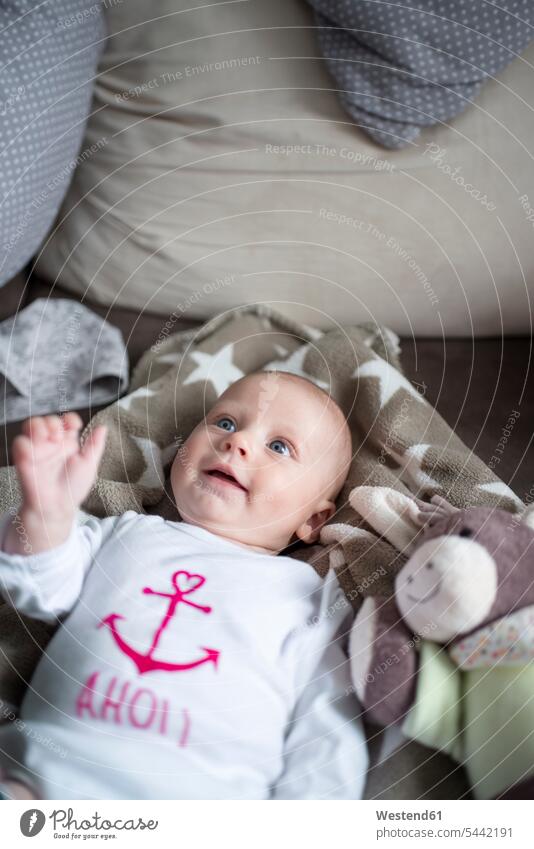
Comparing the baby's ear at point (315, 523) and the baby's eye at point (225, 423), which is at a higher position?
the baby's eye at point (225, 423)

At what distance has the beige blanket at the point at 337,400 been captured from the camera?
2.34 ft

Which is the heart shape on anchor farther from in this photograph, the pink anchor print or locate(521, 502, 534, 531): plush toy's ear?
locate(521, 502, 534, 531): plush toy's ear

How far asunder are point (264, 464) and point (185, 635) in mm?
169

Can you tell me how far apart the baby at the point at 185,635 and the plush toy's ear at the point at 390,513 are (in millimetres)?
53

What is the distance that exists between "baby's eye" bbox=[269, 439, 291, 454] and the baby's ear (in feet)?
0.24

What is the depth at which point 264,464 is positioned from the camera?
71 cm

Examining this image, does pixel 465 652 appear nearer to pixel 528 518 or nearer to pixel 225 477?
pixel 528 518

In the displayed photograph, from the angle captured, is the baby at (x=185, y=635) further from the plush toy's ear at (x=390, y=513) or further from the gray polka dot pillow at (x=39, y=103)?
the gray polka dot pillow at (x=39, y=103)

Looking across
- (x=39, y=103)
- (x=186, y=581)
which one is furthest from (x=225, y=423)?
(x=39, y=103)

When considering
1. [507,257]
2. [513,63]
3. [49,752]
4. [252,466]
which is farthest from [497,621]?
[513,63]

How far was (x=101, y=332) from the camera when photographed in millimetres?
943

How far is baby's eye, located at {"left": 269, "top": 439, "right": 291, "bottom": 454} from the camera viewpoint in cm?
73

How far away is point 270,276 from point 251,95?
0.21 meters
